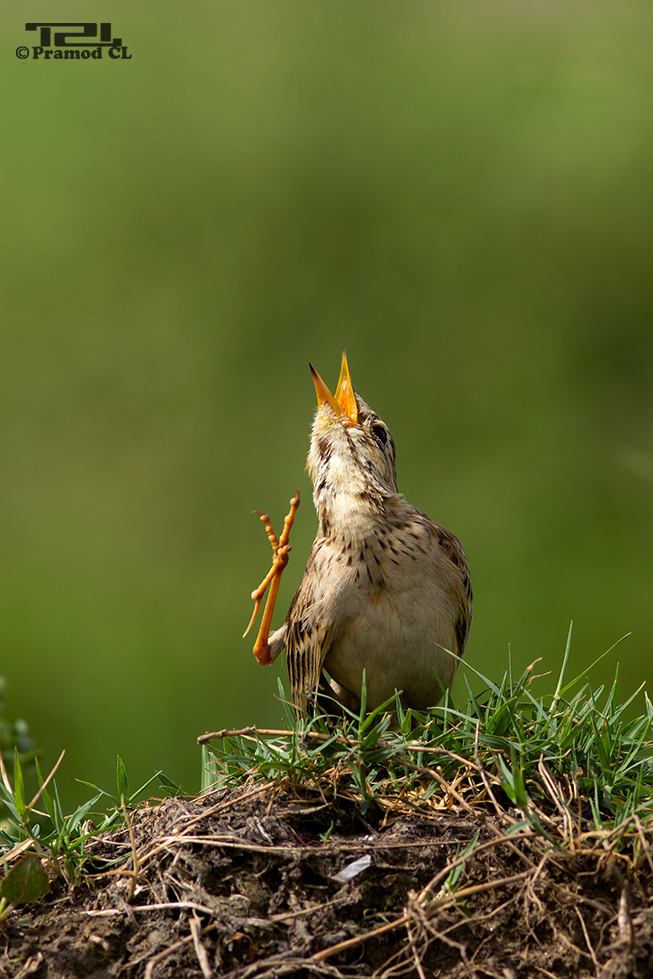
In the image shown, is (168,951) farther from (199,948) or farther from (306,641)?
(306,641)

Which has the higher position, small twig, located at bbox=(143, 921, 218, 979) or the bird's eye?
the bird's eye

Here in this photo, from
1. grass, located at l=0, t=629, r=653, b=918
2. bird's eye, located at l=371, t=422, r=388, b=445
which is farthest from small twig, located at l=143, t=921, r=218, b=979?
bird's eye, located at l=371, t=422, r=388, b=445

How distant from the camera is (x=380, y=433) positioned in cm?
357

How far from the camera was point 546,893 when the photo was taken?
201 cm

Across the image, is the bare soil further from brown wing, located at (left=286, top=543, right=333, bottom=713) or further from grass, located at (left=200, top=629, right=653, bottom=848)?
brown wing, located at (left=286, top=543, right=333, bottom=713)

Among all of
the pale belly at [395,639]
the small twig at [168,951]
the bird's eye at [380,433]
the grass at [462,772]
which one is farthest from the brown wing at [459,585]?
the small twig at [168,951]

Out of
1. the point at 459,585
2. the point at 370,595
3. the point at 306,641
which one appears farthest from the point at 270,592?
the point at 459,585

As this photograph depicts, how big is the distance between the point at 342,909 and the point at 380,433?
1.91m

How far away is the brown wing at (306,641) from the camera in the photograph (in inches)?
124

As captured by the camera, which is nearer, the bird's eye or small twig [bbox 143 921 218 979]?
small twig [bbox 143 921 218 979]

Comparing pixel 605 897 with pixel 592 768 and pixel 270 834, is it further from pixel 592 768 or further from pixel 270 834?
pixel 270 834

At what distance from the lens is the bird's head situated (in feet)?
11.1

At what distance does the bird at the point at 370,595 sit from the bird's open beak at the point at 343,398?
0.7 inches

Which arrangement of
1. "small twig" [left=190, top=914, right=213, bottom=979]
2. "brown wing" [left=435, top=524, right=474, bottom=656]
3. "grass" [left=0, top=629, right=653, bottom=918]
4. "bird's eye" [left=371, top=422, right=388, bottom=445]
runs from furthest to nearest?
1. "bird's eye" [left=371, top=422, right=388, bottom=445]
2. "brown wing" [left=435, top=524, right=474, bottom=656]
3. "grass" [left=0, top=629, right=653, bottom=918]
4. "small twig" [left=190, top=914, right=213, bottom=979]
